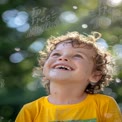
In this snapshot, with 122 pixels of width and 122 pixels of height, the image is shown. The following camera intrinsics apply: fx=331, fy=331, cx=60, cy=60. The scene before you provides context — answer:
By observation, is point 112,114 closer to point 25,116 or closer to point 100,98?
point 100,98

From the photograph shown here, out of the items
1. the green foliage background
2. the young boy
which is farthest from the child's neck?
the green foliage background

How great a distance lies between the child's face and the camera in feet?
3.16

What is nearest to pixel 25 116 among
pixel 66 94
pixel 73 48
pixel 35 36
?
pixel 66 94

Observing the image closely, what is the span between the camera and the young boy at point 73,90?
3.14ft

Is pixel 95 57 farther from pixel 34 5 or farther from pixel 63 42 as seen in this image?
pixel 34 5

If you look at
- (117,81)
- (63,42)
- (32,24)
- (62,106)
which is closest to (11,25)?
(32,24)

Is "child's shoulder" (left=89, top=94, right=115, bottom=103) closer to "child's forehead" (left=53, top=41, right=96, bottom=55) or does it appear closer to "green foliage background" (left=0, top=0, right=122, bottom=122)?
"child's forehead" (left=53, top=41, right=96, bottom=55)

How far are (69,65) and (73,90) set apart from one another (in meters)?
0.08

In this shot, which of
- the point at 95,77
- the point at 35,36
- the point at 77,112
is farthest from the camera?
the point at 35,36

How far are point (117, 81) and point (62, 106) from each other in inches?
29.1

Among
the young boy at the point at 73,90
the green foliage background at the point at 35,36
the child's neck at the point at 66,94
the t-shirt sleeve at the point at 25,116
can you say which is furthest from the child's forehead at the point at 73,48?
the green foliage background at the point at 35,36

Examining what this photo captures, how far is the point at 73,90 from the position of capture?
1.00 m

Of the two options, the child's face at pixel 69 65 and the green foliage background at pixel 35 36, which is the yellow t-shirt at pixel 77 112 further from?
the green foliage background at pixel 35 36

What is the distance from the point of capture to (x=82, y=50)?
1027mm
